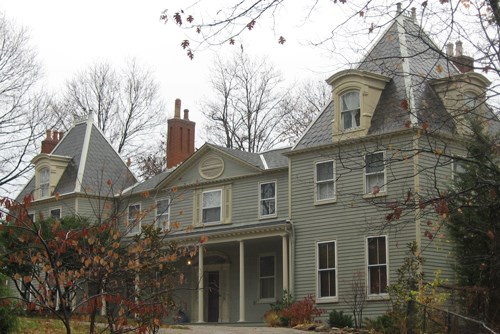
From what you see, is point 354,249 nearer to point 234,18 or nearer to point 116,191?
point 116,191

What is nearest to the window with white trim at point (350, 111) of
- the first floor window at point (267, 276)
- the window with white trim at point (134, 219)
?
the first floor window at point (267, 276)

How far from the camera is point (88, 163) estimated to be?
3744cm

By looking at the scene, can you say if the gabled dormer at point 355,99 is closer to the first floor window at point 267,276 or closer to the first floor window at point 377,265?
the first floor window at point 377,265

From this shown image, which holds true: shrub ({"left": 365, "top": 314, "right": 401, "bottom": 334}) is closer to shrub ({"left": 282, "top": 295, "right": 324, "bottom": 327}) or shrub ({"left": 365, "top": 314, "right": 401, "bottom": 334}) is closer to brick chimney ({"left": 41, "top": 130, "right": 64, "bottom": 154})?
shrub ({"left": 282, "top": 295, "right": 324, "bottom": 327})

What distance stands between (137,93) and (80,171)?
15.7 m

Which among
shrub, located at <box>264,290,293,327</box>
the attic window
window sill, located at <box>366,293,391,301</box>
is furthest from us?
the attic window

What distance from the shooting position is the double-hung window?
1232 inches

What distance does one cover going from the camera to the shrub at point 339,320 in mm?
24297

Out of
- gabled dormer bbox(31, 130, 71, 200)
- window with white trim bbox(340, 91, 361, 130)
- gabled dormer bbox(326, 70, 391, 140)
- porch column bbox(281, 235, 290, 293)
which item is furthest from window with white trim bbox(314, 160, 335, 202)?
gabled dormer bbox(31, 130, 71, 200)

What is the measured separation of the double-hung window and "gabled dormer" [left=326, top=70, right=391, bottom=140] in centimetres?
649

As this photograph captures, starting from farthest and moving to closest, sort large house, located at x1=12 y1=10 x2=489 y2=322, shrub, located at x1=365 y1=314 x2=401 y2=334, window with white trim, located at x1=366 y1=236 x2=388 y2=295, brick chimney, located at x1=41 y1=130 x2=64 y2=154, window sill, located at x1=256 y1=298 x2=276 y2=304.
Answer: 1. brick chimney, located at x1=41 y1=130 x2=64 y2=154
2. window sill, located at x1=256 y1=298 x2=276 y2=304
3. window with white trim, located at x1=366 y1=236 x2=388 y2=295
4. large house, located at x1=12 y1=10 x2=489 y2=322
5. shrub, located at x1=365 y1=314 x2=401 y2=334

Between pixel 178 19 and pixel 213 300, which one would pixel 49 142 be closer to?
pixel 213 300

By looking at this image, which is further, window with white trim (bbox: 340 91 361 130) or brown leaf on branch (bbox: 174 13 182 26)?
window with white trim (bbox: 340 91 361 130)

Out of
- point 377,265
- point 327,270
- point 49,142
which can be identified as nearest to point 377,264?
point 377,265
